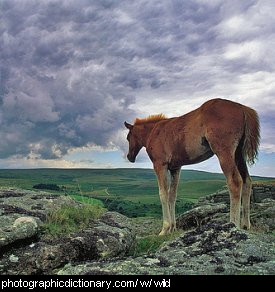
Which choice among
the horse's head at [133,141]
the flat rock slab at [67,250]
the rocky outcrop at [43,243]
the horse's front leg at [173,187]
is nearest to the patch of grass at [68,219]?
the rocky outcrop at [43,243]

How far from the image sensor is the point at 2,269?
1029 cm

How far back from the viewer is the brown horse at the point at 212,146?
14.7m

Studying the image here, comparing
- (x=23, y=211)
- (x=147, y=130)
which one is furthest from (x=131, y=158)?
(x=23, y=211)

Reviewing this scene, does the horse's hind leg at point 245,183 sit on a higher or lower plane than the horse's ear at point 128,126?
lower

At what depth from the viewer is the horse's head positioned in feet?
66.0

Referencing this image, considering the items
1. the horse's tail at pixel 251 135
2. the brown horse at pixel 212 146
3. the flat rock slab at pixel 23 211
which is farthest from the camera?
the horse's tail at pixel 251 135

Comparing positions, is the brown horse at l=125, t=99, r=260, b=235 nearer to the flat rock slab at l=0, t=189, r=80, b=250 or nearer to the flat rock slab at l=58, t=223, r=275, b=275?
the flat rock slab at l=58, t=223, r=275, b=275

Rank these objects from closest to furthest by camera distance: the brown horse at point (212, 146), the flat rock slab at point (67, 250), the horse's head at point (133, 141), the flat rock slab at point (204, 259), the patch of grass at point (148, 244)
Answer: the flat rock slab at point (204, 259) → the flat rock slab at point (67, 250) → the patch of grass at point (148, 244) → the brown horse at point (212, 146) → the horse's head at point (133, 141)

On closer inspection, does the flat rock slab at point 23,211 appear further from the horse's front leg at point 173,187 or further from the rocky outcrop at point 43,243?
the horse's front leg at point 173,187

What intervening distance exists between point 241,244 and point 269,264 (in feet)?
4.05

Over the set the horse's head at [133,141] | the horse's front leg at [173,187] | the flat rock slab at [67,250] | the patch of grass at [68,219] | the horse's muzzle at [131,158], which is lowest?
the flat rock slab at [67,250]

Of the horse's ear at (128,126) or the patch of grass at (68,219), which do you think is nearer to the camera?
the patch of grass at (68,219)
